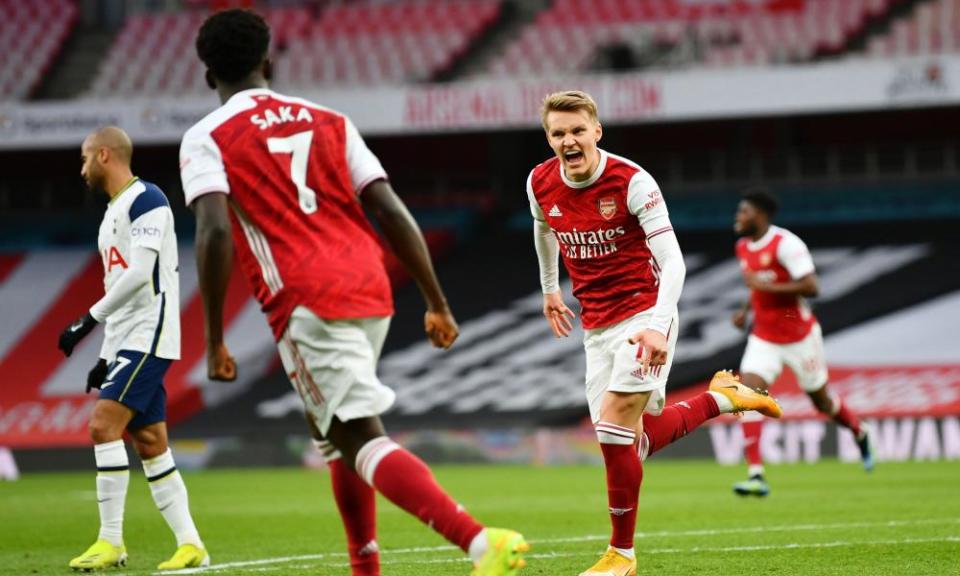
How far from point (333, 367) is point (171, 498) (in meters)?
2.95

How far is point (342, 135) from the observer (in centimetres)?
502

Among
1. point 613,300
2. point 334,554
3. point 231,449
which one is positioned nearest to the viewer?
point 613,300

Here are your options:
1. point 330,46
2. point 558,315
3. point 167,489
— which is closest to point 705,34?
point 330,46

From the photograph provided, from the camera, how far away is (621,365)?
6504mm

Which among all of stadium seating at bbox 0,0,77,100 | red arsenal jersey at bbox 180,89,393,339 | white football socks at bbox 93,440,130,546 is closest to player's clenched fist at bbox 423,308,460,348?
red arsenal jersey at bbox 180,89,393,339

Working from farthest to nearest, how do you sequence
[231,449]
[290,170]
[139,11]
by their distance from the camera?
[139,11] → [231,449] → [290,170]

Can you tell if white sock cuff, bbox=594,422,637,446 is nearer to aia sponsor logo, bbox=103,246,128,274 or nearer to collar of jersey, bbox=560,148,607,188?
collar of jersey, bbox=560,148,607,188

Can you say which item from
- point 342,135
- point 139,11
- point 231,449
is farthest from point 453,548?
point 139,11

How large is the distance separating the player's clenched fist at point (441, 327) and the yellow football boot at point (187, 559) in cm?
294

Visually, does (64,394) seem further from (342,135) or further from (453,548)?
(342,135)

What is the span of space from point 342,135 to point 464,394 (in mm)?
16029

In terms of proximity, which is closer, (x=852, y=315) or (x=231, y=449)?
(x=231, y=449)

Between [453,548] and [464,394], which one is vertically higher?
[453,548]

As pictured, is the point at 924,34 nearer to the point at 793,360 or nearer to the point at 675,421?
the point at 793,360
